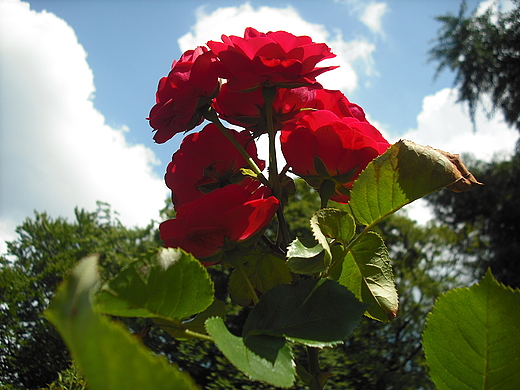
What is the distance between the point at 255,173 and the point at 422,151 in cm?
11

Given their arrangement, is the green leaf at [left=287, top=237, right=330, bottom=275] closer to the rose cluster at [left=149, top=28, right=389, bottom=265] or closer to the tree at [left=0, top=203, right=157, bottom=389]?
the rose cluster at [left=149, top=28, right=389, bottom=265]

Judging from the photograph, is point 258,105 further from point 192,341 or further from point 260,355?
point 192,341

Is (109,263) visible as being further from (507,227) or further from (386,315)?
(507,227)

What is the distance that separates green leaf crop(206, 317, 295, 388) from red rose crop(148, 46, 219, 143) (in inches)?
A: 5.4

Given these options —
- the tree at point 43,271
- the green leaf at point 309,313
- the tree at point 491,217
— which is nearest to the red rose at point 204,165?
the green leaf at point 309,313

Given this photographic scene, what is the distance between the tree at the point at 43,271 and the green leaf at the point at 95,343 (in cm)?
209

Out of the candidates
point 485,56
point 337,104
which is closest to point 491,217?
point 485,56

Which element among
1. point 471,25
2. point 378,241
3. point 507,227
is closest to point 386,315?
point 378,241

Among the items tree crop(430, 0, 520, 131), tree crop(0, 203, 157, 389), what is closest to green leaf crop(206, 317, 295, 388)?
tree crop(0, 203, 157, 389)

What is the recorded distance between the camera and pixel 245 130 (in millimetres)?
293

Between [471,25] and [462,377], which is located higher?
[471,25]

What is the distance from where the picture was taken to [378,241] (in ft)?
0.82

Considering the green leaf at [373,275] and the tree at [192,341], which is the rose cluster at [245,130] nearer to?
the green leaf at [373,275]

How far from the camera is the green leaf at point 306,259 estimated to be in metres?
0.19
